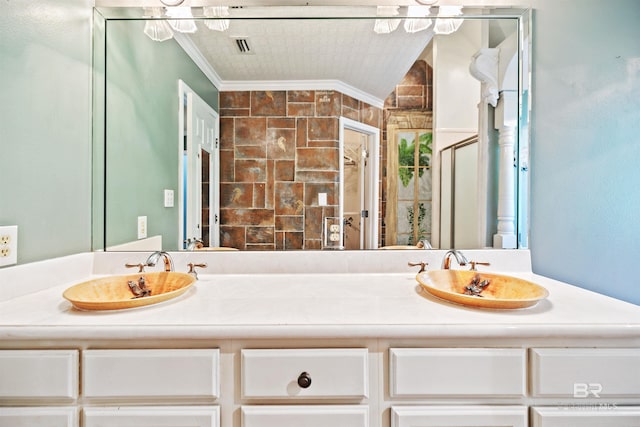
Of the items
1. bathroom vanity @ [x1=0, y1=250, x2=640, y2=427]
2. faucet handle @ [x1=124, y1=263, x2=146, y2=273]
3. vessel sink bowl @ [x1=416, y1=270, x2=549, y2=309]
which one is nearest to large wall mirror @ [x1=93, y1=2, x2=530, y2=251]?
faucet handle @ [x1=124, y1=263, x2=146, y2=273]

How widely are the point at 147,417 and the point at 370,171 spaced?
1.16 meters

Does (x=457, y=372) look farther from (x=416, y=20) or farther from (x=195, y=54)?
(x=195, y=54)

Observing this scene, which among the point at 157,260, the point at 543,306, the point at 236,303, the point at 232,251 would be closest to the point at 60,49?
the point at 157,260

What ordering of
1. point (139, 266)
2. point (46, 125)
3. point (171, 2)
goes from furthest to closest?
point (171, 2) < point (139, 266) < point (46, 125)

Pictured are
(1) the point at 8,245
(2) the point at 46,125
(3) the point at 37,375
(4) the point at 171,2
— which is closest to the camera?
(3) the point at 37,375

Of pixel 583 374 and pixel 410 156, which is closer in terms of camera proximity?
pixel 583 374

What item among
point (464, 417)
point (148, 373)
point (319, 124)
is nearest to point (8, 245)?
point (148, 373)

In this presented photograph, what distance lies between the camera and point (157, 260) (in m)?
1.33

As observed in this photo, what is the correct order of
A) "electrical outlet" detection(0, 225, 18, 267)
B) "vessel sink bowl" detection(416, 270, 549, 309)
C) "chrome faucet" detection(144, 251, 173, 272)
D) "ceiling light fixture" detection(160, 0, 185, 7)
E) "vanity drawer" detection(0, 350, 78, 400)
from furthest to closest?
1. "ceiling light fixture" detection(160, 0, 185, 7)
2. "chrome faucet" detection(144, 251, 173, 272)
3. "vessel sink bowl" detection(416, 270, 549, 309)
4. "electrical outlet" detection(0, 225, 18, 267)
5. "vanity drawer" detection(0, 350, 78, 400)

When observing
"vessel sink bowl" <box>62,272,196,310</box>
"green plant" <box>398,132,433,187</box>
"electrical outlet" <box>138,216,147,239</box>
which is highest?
"green plant" <box>398,132,433,187</box>

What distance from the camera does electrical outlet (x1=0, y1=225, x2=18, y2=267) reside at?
96 centimetres

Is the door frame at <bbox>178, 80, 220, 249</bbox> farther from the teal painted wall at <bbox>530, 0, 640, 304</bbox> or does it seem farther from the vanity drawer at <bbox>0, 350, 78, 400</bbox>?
the teal painted wall at <bbox>530, 0, 640, 304</bbox>

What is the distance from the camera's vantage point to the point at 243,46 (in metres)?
1.43

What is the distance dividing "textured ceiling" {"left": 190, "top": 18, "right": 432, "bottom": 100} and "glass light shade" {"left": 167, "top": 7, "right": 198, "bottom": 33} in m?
0.03
